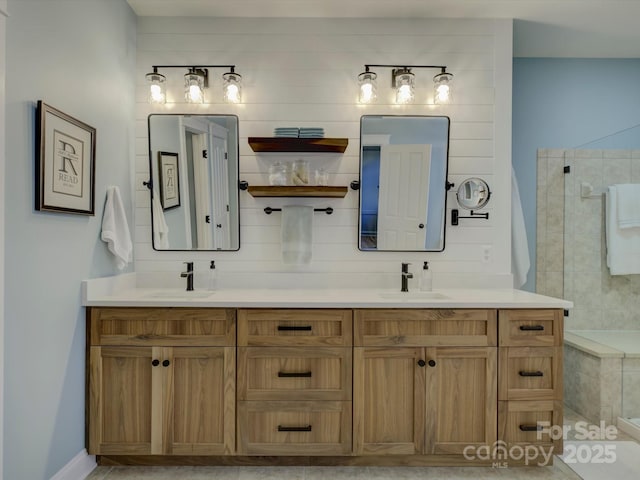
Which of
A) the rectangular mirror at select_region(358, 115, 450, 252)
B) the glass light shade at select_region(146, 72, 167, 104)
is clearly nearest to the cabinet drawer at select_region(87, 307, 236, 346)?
the rectangular mirror at select_region(358, 115, 450, 252)

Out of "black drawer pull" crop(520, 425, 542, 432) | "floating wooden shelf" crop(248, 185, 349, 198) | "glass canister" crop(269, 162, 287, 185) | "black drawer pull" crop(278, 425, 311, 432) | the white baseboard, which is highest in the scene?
"glass canister" crop(269, 162, 287, 185)

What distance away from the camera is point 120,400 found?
204cm

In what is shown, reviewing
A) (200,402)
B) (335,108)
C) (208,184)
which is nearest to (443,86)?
(335,108)

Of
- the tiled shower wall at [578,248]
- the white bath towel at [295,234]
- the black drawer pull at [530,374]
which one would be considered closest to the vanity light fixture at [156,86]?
the white bath towel at [295,234]

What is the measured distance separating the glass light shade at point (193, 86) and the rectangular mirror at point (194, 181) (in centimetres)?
12

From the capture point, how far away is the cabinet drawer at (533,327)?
2.05 m

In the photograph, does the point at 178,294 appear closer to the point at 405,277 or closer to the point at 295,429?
the point at 295,429

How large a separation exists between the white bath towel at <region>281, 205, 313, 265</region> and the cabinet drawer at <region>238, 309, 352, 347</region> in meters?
0.55

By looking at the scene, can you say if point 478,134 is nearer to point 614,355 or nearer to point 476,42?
point 476,42

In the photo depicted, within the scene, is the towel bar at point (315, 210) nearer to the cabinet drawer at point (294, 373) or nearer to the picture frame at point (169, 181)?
the picture frame at point (169, 181)

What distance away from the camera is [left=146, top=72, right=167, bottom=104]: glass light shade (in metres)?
2.53

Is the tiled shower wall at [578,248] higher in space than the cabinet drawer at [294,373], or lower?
higher

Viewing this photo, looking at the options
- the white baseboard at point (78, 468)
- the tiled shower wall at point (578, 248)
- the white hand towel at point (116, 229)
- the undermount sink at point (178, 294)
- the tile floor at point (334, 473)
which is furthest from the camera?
the tiled shower wall at point (578, 248)

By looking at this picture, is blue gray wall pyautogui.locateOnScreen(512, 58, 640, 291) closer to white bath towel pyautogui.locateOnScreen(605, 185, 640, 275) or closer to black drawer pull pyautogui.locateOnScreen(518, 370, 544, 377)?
white bath towel pyautogui.locateOnScreen(605, 185, 640, 275)
